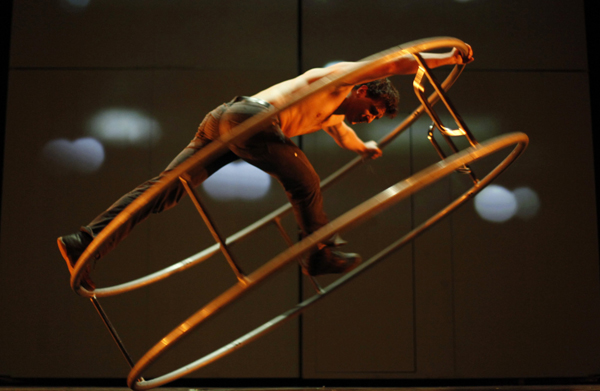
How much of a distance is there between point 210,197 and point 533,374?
9.90 ft

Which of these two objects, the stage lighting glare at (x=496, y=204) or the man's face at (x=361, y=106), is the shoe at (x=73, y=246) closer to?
the man's face at (x=361, y=106)

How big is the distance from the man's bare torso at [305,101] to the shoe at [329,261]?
0.50m

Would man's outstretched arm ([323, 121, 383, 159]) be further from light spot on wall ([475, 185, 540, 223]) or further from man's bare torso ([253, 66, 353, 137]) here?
light spot on wall ([475, 185, 540, 223])

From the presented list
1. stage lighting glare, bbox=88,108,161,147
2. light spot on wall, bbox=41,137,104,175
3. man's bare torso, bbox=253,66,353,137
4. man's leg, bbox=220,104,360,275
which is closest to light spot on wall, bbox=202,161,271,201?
stage lighting glare, bbox=88,108,161,147

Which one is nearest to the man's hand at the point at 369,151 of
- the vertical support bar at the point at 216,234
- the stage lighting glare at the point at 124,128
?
the vertical support bar at the point at 216,234

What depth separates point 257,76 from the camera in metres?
3.74

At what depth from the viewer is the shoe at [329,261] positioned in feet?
5.60

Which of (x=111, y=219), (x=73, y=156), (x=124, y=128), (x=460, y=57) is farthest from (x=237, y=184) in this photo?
(x=460, y=57)

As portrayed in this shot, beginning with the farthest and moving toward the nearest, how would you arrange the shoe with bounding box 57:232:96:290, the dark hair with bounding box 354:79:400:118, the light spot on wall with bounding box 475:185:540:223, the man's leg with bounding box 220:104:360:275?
the light spot on wall with bounding box 475:185:540:223
the dark hair with bounding box 354:79:400:118
the shoe with bounding box 57:232:96:290
the man's leg with bounding box 220:104:360:275

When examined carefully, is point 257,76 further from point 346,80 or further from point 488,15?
point 346,80

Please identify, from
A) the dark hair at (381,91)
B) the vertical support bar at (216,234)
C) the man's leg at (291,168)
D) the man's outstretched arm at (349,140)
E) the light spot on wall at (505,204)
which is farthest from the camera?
the light spot on wall at (505,204)

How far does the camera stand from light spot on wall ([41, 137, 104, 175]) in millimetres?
3711

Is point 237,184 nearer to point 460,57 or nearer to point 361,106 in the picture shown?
point 361,106

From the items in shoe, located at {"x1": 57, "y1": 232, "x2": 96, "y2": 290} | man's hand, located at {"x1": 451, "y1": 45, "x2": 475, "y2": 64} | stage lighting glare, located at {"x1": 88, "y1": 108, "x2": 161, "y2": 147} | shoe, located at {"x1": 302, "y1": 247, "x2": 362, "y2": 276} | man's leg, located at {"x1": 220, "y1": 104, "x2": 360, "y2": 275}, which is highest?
stage lighting glare, located at {"x1": 88, "y1": 108, "x2": 161, "y2": 147}
